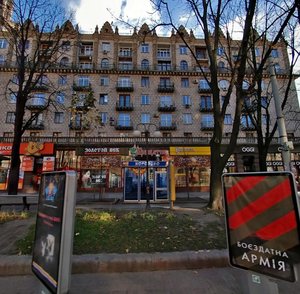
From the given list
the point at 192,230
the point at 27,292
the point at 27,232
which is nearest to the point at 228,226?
the point at 27,292

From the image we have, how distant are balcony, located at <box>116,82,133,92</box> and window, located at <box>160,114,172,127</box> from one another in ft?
19.1

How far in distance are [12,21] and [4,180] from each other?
16468 mm

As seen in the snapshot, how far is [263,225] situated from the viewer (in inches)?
79.5

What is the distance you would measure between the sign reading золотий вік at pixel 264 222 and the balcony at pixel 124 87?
30137 millimetres

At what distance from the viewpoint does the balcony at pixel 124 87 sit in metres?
31.0

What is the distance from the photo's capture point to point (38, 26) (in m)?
14.0

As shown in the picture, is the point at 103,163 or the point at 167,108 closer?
the point at 103,163

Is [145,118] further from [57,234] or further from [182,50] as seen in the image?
[57,234]

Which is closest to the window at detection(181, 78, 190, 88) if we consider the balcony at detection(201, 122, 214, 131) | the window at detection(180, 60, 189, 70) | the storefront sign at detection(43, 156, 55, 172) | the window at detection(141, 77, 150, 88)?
the window at detection(180, 60, 189, 70)

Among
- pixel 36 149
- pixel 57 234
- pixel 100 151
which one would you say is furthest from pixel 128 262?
pixel 36 149

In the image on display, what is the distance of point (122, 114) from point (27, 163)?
1277 centimetres

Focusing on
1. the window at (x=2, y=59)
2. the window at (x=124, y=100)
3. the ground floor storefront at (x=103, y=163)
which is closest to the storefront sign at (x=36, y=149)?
the ground floor storefront at (x=103, y=163)

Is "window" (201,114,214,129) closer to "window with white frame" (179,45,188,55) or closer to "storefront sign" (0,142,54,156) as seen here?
"window with white frame" (179,45,188,55)

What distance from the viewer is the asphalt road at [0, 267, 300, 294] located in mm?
3107
